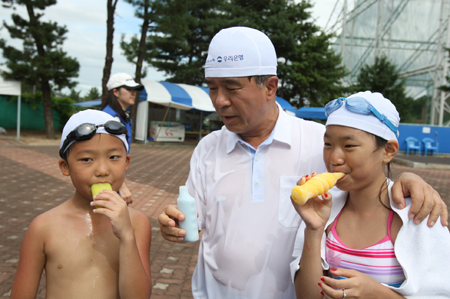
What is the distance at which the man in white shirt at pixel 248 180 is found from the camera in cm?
189

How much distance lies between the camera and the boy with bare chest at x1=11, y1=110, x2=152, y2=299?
182cm

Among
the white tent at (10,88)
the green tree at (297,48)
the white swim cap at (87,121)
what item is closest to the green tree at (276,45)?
the green tree at (297,48)

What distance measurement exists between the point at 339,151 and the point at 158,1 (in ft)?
67.1

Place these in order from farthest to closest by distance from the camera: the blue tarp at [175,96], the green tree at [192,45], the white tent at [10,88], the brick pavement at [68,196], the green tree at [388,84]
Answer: the green tree at [388,84] → the green tree at [192,45] → the blue tarp at [175,96] → the white tent at [10,88] → the brick pavement at [68,196]

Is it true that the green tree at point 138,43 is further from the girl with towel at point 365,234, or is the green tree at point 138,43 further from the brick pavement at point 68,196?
the girl with towel at point 365,234

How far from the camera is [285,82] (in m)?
32.1

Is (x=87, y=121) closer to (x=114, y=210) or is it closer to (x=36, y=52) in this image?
(x=114, y=210)

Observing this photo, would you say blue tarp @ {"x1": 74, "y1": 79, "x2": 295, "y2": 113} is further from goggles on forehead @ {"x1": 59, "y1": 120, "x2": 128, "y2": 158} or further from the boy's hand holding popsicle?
the boy's hand holding popsicle

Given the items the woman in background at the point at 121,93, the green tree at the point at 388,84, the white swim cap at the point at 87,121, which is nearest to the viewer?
the white swim cap at the point at 87,121

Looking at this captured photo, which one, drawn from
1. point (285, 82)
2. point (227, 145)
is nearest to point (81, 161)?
point (227, 145)

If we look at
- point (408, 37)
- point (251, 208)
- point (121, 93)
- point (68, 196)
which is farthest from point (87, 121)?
point (408, 37)

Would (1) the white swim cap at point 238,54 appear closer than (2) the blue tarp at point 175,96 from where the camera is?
Yes

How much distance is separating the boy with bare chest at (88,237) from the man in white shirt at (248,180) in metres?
0.25

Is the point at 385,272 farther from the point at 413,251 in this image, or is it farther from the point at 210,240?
the point at 210,240
